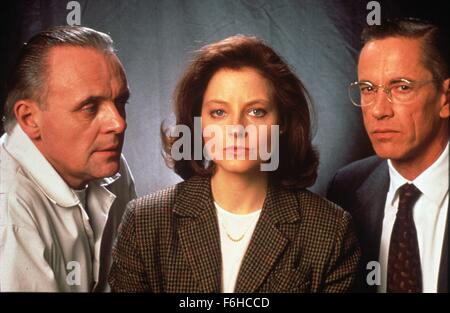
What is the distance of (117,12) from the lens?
2.32m

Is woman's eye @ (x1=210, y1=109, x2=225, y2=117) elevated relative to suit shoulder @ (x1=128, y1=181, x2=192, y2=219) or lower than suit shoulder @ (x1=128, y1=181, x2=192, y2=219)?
elevated

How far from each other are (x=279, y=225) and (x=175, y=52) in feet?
2.45

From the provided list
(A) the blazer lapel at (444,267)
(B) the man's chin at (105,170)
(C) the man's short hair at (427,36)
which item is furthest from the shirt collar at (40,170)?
(A) the blazer lapel at (444,267)

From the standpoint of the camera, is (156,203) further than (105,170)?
No

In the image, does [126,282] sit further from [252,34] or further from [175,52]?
[252,34]

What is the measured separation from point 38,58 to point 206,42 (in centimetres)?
61

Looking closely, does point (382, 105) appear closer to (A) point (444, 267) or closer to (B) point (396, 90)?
(B) point (396, 90)

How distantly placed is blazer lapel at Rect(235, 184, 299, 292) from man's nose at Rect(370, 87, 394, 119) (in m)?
0.46

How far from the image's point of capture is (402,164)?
90.0 inches

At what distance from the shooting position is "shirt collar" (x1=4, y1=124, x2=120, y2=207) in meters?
2.22

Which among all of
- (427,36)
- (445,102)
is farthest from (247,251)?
(427,36)

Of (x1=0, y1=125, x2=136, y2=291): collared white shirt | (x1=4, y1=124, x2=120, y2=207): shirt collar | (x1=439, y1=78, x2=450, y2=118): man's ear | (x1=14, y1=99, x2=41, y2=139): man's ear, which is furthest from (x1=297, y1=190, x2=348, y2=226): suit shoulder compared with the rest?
(x1=14, y1=99, x2=41, y2=139): man's ear

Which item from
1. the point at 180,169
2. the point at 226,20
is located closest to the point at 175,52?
the point at 226,20

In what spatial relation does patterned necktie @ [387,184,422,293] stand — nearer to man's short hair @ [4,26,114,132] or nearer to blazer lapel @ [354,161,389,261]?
blazer lapel @ [354,161,389,261]
